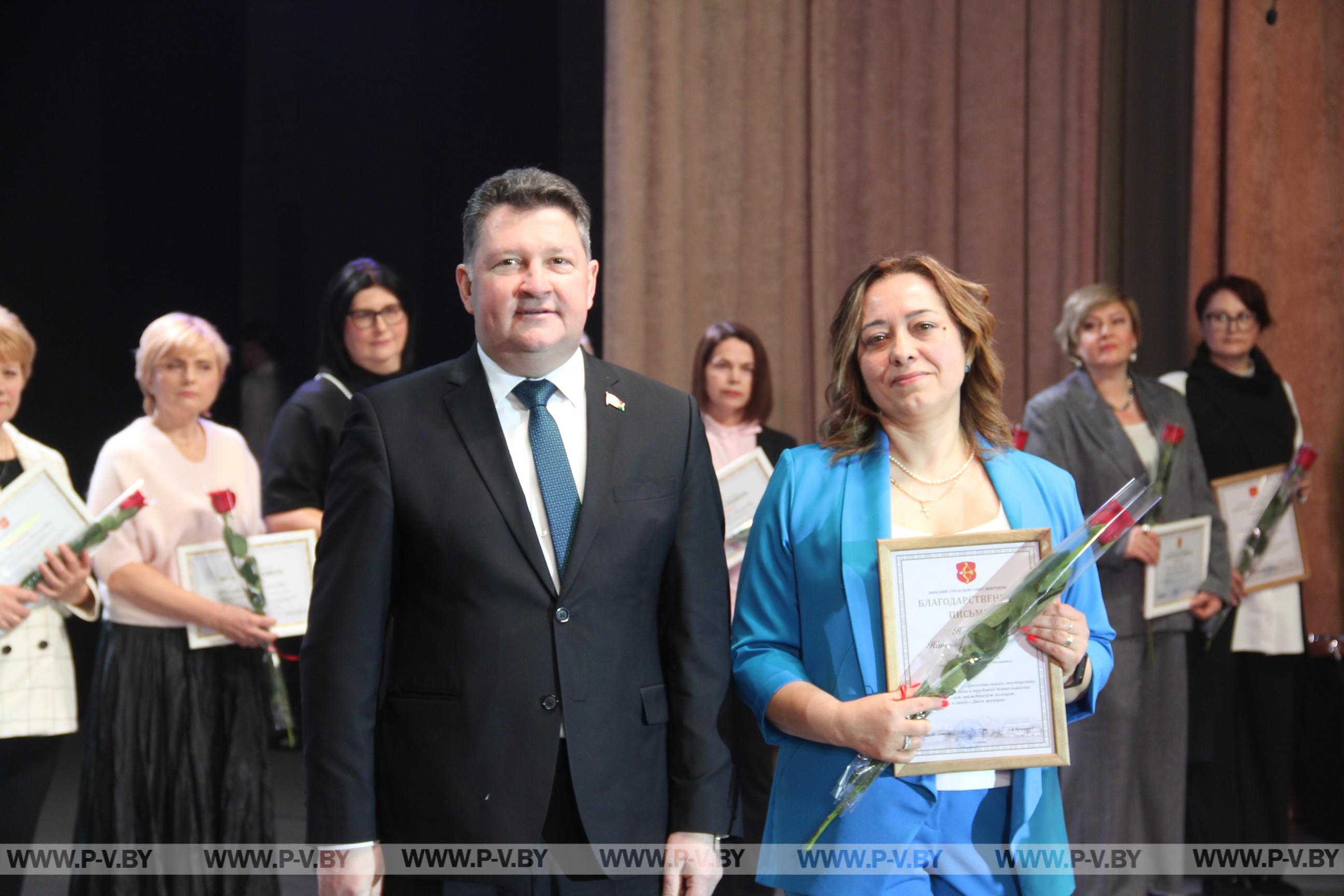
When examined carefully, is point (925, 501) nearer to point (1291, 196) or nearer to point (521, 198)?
point (521, 198)

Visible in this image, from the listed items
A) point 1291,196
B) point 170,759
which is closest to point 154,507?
point 170,759

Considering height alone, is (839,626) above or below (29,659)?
above

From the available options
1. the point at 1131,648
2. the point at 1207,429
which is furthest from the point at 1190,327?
the point at 1131,648

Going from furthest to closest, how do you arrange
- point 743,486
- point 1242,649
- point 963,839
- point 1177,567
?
point 1242,649
point 1177,567
point 743,486
point 963,839

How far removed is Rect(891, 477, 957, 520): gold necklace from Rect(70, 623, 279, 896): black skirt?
Answer: 234cm

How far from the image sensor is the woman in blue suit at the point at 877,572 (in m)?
1.88

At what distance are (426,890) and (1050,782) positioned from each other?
99cm

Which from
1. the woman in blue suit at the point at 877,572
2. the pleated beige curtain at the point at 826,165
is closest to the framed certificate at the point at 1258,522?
the pleated beige curtain at the point at 826,165

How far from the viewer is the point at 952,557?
1.89 m

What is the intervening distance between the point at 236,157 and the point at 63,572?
11.1 feet

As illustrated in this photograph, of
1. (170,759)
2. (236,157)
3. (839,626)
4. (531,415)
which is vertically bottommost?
(170,759)

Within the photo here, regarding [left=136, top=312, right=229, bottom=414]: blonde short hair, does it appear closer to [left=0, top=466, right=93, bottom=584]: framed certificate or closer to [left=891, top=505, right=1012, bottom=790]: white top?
[left=0, top=466, right=93, bottom=584]: framed certificate

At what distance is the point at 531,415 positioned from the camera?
1966 mm

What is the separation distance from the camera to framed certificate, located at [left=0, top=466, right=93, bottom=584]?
3.17 m
